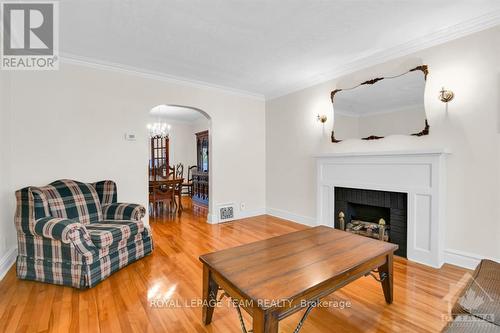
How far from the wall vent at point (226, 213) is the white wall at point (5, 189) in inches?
108

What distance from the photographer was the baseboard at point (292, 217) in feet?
13.2

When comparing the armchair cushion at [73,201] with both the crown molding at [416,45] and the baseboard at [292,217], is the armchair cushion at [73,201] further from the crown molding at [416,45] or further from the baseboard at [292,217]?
the crown molding at [416,45]

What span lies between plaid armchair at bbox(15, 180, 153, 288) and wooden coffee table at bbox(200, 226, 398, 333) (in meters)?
1.21

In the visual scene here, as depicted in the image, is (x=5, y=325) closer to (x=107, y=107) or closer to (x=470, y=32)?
(x=107, y=107)

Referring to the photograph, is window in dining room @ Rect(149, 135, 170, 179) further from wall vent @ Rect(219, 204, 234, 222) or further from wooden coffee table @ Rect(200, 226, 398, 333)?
wooden coffee table @ Rect(200, 226, 398, 333)

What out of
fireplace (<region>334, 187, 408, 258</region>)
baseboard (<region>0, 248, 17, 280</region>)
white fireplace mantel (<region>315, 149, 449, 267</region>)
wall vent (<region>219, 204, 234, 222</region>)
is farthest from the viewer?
wall vent (<region>219, 204, 234, 222</region>)

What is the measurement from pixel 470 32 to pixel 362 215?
2.43 m

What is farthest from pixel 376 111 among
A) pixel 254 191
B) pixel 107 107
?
pixel 107 107

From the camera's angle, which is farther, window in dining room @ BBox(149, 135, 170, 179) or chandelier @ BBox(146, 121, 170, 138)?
window in dining room @ BBox(149, 135, 170, 179)

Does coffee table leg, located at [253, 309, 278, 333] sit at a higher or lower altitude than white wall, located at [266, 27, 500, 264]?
lower

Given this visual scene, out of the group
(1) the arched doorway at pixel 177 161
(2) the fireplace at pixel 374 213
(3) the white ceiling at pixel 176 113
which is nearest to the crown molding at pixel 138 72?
(1) the arched doorway at pixel 177 161

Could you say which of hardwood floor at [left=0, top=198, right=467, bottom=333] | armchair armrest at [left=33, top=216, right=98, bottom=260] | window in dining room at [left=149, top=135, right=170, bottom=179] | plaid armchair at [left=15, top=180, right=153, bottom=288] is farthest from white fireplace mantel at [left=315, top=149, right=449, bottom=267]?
window in dining room at [left=149, top=135, right=170, bottom=179]

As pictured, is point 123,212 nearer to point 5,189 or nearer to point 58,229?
point 58,229

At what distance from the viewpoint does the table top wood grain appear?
1250 millimetres
